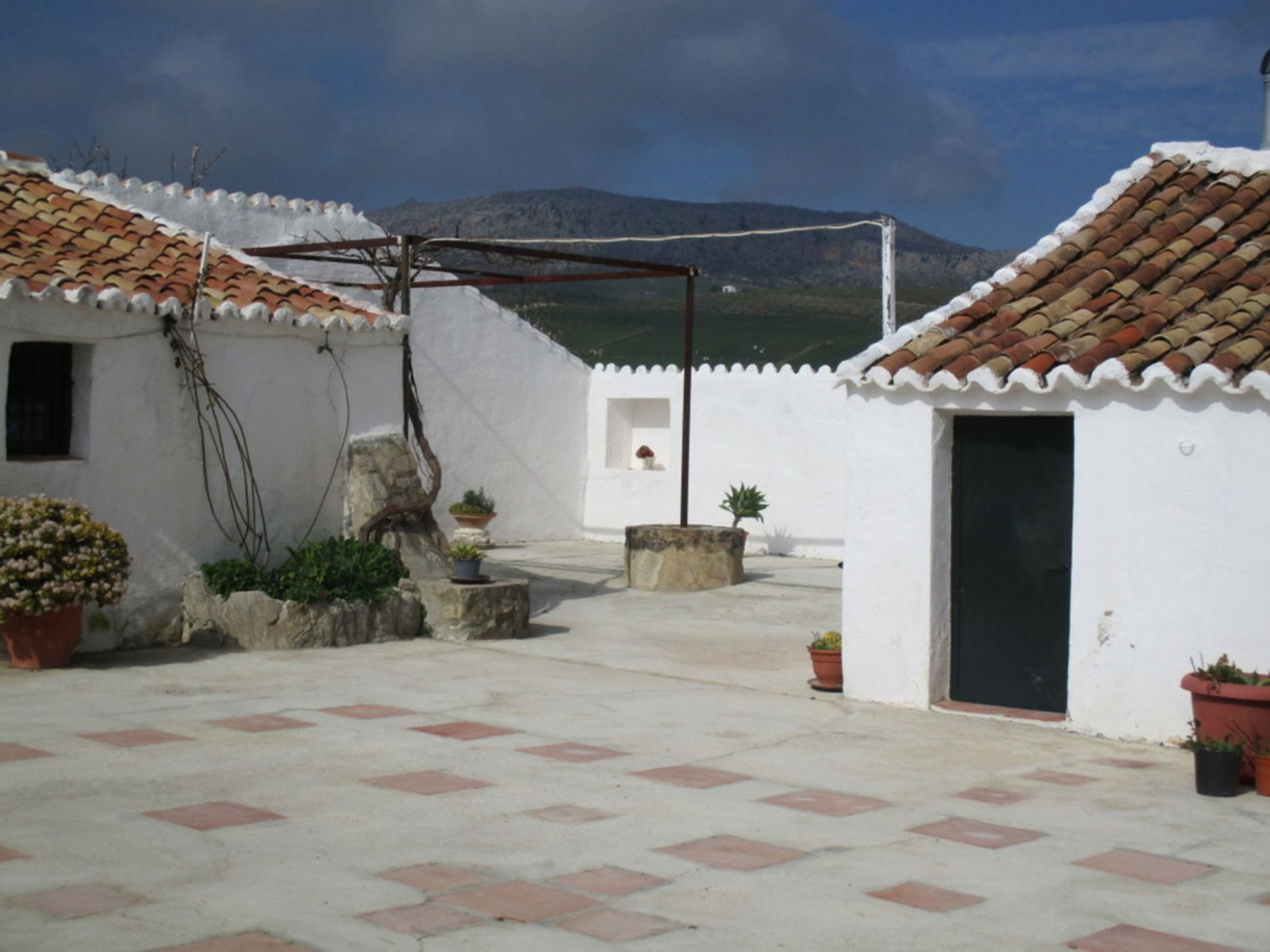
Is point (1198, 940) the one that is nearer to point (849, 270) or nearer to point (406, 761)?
point (406, 761)

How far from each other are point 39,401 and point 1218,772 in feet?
28.3

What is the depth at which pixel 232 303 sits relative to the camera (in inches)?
468

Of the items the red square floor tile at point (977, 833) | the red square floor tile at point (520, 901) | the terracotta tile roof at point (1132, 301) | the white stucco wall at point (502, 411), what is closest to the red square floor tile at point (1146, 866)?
the red square floor tile at point (977, 833)

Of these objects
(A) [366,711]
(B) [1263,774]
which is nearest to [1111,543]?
(B) [1263,774]

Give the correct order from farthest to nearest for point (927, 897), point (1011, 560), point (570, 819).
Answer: point (1011, 560) → point (570, 819) → point (927, 897)

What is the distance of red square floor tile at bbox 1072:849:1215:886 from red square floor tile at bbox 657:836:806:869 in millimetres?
1262

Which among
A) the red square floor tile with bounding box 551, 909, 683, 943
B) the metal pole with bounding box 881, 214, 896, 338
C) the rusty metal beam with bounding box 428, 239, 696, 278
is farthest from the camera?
the metal pole with bounding box 881, 214, 896, 338

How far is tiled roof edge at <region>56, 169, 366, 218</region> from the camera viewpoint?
1470 cm

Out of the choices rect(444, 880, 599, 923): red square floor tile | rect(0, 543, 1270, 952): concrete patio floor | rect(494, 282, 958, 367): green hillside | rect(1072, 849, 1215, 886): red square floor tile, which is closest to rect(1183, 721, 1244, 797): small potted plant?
rect(0, 543, 1270, 952): concrete patio floor

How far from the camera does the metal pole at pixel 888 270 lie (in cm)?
1733

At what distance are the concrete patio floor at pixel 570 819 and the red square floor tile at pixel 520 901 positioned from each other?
18mm

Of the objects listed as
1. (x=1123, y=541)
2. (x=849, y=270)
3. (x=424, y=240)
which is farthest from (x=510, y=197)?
(x=1123, y=541)

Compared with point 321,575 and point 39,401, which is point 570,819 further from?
point 39,401

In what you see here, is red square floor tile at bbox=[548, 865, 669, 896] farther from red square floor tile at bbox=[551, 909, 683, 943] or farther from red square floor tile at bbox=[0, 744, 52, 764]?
red square floor tile at bbox=[0, 744, 52, 764]
